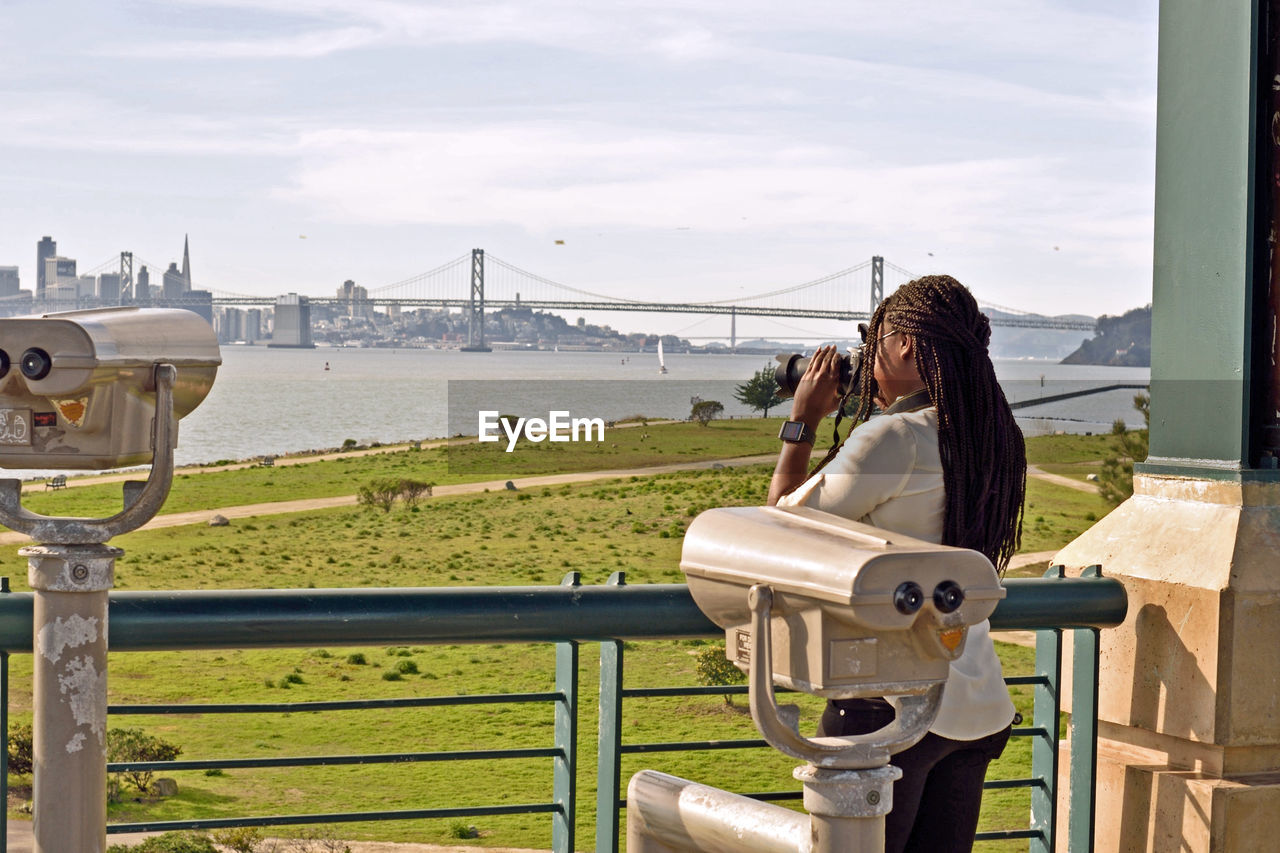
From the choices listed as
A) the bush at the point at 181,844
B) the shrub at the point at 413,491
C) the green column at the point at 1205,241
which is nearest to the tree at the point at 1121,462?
the bush at the point at 181,844

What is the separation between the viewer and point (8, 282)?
504ft

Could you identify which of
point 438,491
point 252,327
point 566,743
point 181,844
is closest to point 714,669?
point 181,844

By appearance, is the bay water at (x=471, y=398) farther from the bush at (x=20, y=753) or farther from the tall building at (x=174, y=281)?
the bush at (x=20, y=753)

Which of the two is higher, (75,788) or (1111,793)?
(75,788)

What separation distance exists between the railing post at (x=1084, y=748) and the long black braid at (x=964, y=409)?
55 centimetres

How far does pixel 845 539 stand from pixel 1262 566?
4.32 feet

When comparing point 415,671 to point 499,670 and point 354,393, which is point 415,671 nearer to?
point 499,670

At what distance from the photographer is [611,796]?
217 centimetres

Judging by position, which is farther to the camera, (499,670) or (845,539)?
(499,670)

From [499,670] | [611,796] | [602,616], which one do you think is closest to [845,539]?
[602,616]

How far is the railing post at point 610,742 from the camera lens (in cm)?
213

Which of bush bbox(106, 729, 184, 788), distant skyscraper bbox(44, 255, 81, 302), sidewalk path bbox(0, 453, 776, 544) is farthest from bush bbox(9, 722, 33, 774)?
distant skyscraper bbox(44, 255, 81, 302)

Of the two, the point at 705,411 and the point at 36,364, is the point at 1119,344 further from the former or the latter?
the point at 36,364

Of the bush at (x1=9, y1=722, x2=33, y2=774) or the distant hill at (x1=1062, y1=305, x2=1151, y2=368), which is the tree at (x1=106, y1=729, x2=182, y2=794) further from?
the distant hill at (x1=1062, y1=305, x2=1151, y2=368)
